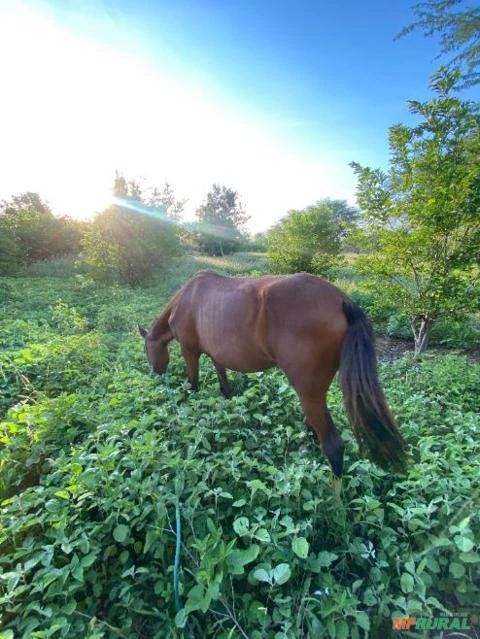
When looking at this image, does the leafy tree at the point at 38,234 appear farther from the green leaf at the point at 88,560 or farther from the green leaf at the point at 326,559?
the green leaf at the point at 326,559

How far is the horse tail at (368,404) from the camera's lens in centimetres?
164

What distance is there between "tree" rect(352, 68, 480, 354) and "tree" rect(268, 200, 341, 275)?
3.65 meters

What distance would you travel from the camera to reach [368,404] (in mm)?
1668

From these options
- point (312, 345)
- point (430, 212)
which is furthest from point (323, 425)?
point (430, 212)

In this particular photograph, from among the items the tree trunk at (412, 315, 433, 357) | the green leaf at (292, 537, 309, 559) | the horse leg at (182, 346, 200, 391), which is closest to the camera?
the green leaf at (292, 537, 309, 559)

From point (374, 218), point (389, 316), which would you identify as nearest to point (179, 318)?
point (374, 218)

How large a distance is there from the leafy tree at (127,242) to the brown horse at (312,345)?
8.11 m

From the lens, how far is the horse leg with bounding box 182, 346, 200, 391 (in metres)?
2.94

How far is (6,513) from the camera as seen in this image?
1.44 m

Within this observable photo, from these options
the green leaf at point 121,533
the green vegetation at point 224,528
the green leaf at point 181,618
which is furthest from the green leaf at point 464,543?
the green leaf at point 121,533

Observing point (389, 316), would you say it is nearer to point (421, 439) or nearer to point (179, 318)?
point (421, 439)

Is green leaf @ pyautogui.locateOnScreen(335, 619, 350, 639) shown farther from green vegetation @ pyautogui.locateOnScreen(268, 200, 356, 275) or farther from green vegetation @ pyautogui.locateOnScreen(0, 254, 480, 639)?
green vegetation @ pyautogui.locateOnScreen(268, 200, 356, 275)

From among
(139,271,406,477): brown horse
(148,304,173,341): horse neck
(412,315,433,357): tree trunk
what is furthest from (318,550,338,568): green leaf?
(412,315,433,357): tree trunk

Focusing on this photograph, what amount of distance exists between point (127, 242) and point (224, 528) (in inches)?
376
